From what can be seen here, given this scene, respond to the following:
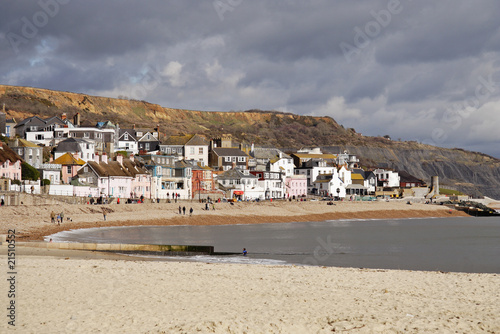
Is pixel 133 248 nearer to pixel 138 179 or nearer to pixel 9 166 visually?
pixel 9 166

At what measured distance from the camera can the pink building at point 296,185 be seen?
109438 mm

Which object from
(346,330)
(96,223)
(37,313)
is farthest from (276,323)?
(96,223)

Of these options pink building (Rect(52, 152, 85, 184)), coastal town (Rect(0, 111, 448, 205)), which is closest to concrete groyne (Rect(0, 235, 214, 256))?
coastal town (Rect(0, 111, 448, 205))

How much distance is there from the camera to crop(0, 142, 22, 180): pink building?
65.7 meters

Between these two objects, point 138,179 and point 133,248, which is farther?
point 138,179

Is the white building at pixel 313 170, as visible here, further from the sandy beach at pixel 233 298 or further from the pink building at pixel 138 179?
the sandy beach at pixel 233 298

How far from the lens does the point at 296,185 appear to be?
11175cm

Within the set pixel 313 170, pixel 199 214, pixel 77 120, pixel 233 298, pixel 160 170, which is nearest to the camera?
pixel 233 298

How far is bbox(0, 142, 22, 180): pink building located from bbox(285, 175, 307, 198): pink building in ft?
177

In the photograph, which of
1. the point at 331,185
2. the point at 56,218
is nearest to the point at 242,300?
the point at 56,218

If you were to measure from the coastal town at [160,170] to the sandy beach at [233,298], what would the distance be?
36.4 m

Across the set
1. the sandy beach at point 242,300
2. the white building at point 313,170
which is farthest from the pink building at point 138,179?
the sandy beach at point 242,300

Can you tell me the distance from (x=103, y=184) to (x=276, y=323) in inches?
2505

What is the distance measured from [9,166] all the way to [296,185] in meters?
59.1
